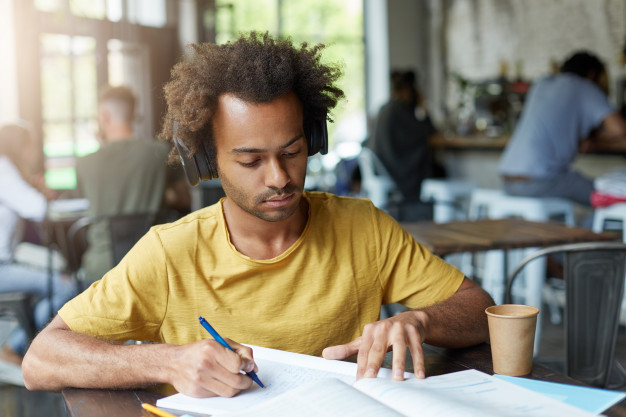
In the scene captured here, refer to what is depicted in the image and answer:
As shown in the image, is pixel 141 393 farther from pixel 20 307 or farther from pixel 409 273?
pixel 20 307

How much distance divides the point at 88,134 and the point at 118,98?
2.19 m

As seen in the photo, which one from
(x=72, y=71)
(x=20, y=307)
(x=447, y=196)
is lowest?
(x=20, y=307)

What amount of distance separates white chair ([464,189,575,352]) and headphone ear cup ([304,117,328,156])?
2.06 meters

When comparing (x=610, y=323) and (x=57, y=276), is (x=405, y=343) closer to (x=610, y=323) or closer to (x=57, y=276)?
(x=610, y=323)

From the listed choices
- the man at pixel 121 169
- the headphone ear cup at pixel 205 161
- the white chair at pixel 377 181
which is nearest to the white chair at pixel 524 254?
Result: the white chair at pixel 377 181

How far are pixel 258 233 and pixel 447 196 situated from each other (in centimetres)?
429

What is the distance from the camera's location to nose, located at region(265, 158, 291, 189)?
4.28 feet

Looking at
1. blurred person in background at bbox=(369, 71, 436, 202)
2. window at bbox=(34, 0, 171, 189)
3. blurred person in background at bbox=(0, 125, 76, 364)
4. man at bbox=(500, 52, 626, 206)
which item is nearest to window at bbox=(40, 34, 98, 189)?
window at bbox=(34, 0, 171, 189)

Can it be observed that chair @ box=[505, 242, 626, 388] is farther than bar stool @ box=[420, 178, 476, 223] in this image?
No

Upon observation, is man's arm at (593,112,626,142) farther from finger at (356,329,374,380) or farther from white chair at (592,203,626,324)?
finger at (356,329,374,380)

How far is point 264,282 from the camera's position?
4.66 feet

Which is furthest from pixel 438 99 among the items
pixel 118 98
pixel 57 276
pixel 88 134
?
pixel 57 276

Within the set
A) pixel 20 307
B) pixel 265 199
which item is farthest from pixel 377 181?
pixel 265 199

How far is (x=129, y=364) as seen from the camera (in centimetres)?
120
